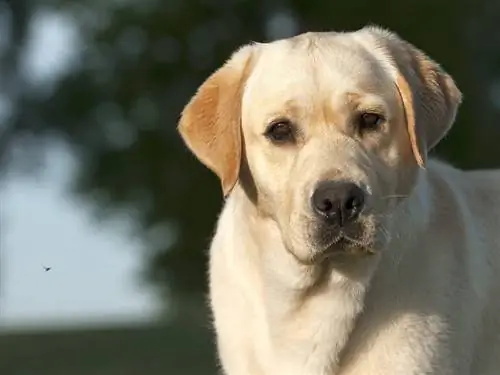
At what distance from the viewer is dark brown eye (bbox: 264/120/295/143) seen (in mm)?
5785

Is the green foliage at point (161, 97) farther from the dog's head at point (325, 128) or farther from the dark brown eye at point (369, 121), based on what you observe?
the dark brown eye at point (369, 121)

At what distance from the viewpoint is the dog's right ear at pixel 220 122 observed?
598 cm

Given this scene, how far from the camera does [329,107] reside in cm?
575

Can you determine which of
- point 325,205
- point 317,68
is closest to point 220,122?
point 317,68

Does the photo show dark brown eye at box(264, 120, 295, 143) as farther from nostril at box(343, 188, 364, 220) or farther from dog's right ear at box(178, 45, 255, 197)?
nostril at box(343, 188, 364, 220)

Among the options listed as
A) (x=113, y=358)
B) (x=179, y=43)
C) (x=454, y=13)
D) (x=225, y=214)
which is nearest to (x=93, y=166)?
(x=179, y=43)

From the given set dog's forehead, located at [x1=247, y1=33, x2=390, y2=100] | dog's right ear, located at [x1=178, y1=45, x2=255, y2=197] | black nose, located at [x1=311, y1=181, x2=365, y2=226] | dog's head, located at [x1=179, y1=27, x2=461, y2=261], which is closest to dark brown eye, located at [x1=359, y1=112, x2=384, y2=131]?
dog's head, located at [x1=179, y1=27, x2=461, y2=261]

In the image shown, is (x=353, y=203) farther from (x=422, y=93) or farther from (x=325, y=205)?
(x=422, y=93)

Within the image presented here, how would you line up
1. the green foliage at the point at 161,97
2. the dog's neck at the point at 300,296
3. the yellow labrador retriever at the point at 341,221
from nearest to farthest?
1. the yellow labrador retriever at the point at 341,221
2. the dog's neck at the point at 300,296
3. the green foliage at the point at 161,97

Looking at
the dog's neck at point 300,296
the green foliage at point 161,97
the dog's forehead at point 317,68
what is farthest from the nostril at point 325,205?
the green foliage at point 161,97

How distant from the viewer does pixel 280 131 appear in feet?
19.1

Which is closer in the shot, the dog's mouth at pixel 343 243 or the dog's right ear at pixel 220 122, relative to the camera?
the dog's mouth at pixel 343 243

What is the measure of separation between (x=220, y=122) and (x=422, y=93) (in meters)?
0.89

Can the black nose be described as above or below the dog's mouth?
above
